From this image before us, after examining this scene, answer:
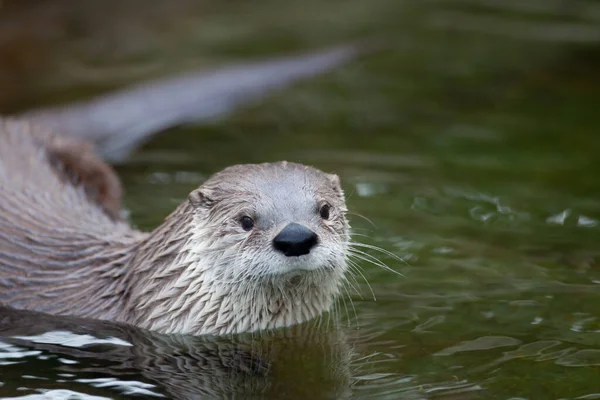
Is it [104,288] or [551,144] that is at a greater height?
[551,144]

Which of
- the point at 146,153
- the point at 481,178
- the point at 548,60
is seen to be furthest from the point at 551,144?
the point at 146,153

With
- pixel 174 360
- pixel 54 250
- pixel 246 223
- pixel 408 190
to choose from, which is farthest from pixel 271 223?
pixel 408 190

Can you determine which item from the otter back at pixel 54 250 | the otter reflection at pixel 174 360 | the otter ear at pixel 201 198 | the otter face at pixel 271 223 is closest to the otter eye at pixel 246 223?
the otter face at pixel 271 223

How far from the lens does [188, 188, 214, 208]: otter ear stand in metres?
3.64

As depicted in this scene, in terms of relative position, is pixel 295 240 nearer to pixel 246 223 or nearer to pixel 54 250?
pixel 246 223

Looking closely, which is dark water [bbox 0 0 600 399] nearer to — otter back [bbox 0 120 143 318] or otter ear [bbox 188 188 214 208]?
otter back [bbox 0 120 143 318]

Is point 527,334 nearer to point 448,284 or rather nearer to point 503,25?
point 448,284

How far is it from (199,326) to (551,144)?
2983mm

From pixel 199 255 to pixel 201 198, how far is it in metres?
0.19

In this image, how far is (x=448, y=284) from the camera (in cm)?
425

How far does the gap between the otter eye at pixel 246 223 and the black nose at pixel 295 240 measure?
17cm

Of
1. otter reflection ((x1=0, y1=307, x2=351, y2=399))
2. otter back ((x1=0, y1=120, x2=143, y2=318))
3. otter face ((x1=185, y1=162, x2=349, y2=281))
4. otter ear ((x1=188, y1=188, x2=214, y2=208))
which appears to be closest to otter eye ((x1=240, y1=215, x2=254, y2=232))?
otter face ((x1=185, y1=162, x2=349, y2=281))

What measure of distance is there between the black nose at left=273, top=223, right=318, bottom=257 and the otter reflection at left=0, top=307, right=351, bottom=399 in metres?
0.41

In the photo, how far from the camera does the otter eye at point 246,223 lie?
351 cm
